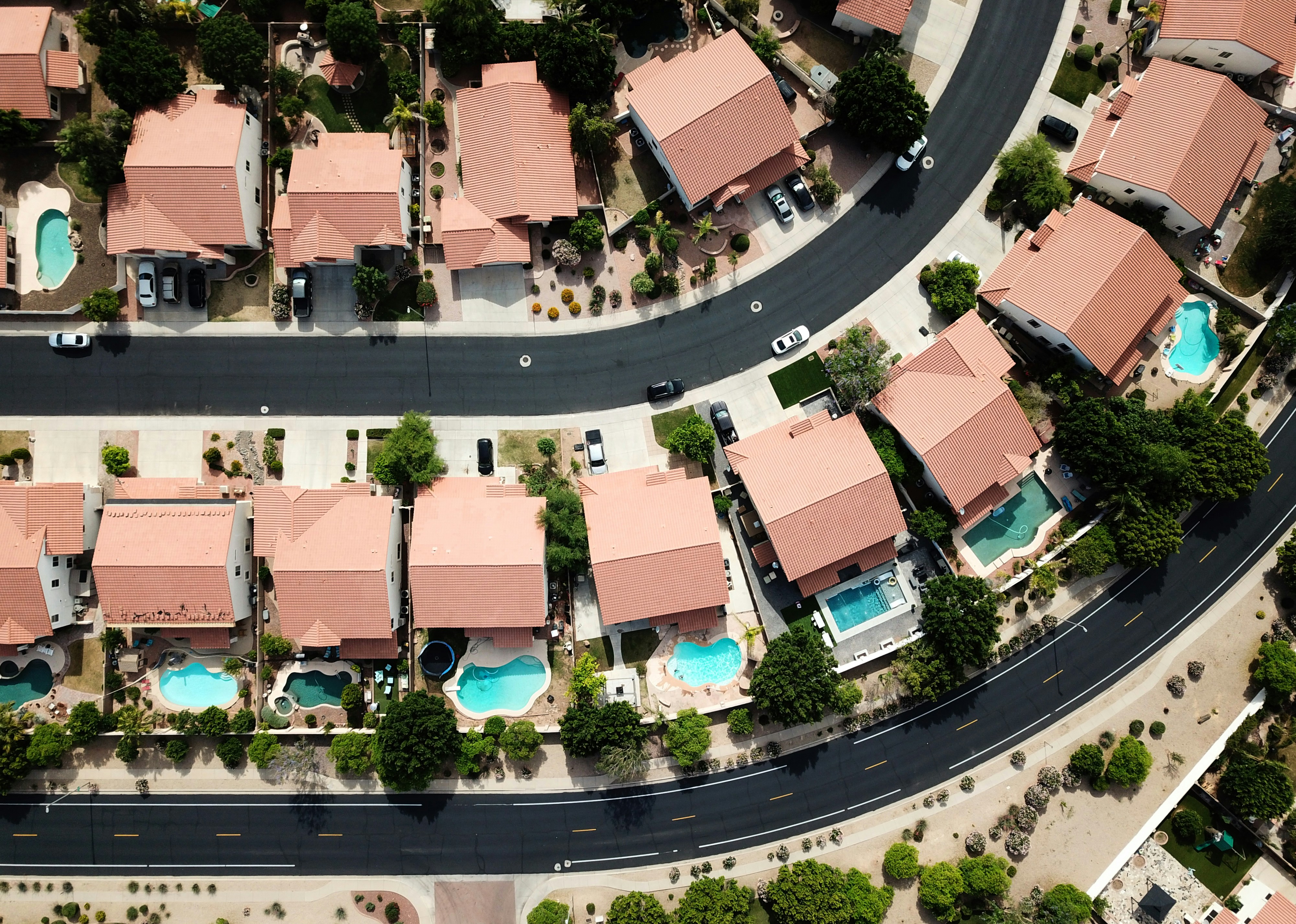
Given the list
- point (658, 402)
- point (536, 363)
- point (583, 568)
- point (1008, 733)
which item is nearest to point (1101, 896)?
point (1008, 733)

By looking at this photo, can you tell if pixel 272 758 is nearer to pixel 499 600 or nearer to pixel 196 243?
pixel 499 600

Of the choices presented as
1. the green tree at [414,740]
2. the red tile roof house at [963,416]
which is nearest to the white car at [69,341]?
the green tree at [414,740]

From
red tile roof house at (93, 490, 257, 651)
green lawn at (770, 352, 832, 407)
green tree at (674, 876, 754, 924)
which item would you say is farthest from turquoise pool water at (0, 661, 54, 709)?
green lawn at (770, 352, 832, 407)

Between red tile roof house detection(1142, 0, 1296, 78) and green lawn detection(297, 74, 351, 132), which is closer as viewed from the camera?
red tile roof house detection(1142, 0, 1296, 78)

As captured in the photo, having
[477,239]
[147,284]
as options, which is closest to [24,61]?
[147,284]

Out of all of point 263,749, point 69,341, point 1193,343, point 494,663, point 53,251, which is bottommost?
point 263,749

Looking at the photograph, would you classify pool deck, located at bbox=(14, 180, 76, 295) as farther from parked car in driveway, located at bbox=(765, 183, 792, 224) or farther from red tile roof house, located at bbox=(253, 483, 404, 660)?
parked car in driveway, located at bbox=(765, 183, 792, 224)

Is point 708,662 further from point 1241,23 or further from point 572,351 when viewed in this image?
point 1241,23
